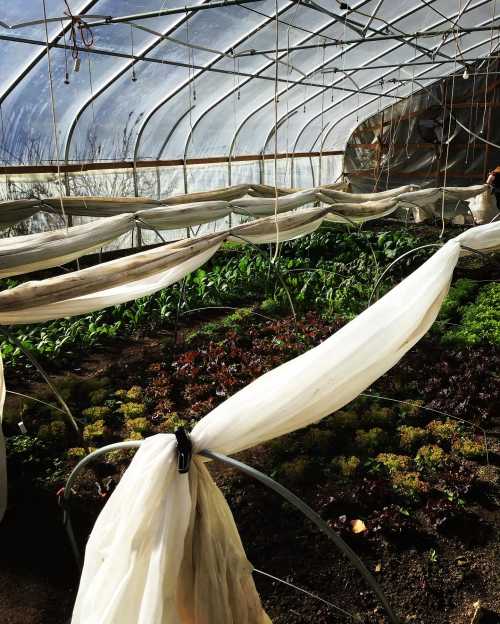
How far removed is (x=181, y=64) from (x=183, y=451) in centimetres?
900

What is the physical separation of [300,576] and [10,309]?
269 centimetres

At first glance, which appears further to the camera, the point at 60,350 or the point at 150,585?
the point at 60,350

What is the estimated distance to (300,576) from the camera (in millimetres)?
3512

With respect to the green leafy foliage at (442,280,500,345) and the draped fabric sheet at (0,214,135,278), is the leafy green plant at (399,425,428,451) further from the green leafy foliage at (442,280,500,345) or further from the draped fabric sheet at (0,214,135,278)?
the draped fabric sheet at (0,214,135,278)

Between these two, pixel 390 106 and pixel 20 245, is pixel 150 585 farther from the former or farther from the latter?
pixel 390 106

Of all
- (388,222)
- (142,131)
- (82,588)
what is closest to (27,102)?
(142,131)

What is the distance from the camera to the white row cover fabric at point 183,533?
205cm

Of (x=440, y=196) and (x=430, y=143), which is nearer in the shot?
(x=440, y=196)

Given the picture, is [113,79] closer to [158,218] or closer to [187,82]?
[187,82]

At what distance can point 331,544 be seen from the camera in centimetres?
380

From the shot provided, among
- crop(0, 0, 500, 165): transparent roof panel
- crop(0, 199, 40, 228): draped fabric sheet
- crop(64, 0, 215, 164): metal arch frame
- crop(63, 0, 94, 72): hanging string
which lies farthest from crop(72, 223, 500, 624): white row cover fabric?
crop(64, 0, 215, 164): metal arch frame

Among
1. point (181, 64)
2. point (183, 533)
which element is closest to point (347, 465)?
point (183, 533)

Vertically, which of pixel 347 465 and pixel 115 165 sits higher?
pixel 115 165

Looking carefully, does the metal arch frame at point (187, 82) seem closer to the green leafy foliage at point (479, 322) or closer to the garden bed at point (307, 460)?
the garden bed at point (307, 460)
